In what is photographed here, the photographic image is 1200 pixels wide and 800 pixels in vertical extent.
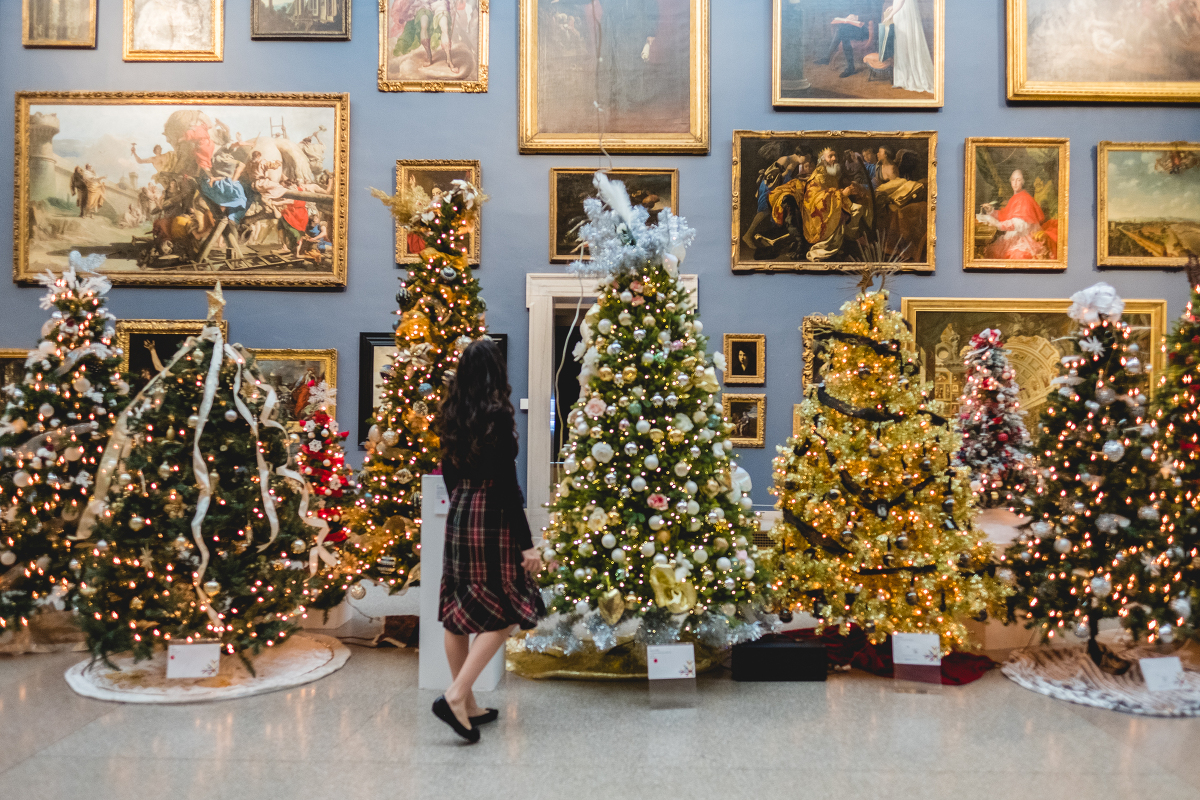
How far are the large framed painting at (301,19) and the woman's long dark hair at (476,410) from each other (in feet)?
19.9

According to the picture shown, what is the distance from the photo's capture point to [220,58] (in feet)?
26.3

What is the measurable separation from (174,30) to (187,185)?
168 centimetres

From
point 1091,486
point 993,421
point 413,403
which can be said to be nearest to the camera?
point 1091,486

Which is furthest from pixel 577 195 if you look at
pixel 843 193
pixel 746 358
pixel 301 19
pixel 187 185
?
pixel 187 185

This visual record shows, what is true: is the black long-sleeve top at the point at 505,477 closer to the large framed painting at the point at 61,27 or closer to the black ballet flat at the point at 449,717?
the black ballet flat at the point at 449,717

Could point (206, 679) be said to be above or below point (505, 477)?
below

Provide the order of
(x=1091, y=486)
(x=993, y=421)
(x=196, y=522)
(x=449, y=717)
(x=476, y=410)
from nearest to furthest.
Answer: (x=449, y=717) < (x=476, y=410) < (x=196, y=522) < (x=1091, y=486) < (x=993, y=421)

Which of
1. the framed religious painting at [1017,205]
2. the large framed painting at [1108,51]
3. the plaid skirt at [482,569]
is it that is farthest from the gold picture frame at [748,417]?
the plaid skirt at [482,569]

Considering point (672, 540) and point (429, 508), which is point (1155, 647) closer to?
point (672, 540)

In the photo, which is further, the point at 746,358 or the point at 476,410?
the point at 746,358

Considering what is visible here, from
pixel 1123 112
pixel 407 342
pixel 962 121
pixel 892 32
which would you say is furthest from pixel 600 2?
pixel 1123 112

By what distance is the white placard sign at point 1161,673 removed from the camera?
4.16 metres

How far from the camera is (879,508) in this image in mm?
4578

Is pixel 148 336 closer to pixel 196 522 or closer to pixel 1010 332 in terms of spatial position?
pixel 196 522
